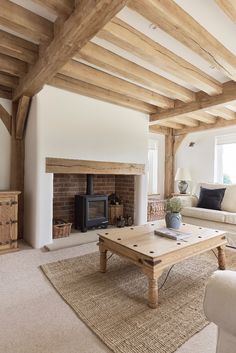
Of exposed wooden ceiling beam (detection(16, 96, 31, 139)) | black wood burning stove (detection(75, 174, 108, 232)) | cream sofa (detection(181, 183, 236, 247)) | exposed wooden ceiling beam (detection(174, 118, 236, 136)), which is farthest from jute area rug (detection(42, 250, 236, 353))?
exposed wooden ceiling beam (detection(174, 118, 236, 136))

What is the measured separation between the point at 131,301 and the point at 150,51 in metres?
2.39

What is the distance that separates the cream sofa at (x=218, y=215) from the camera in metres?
3.38

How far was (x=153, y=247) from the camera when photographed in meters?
2.01

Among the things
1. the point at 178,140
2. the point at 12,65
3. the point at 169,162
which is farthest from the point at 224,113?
the point at 12,65

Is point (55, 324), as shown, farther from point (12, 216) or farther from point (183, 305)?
point (12, 216)

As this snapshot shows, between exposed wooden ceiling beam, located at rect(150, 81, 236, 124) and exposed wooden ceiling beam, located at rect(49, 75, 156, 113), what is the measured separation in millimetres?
279

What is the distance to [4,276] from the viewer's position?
2.30 meters

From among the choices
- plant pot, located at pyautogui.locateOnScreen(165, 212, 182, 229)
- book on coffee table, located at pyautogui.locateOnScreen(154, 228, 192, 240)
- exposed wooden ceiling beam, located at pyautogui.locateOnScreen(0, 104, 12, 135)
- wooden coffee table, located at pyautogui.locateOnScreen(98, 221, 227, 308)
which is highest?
exposed wooden ceiling beam, located at pyautogui.locateOnScreen(0, 104, 12, 135)

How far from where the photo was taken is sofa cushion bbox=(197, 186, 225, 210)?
3881 mm

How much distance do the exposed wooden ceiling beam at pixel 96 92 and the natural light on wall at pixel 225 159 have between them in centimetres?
210

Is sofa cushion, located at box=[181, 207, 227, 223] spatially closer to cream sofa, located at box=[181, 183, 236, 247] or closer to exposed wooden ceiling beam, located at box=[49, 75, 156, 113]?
cream sofa, located at box=[181, 183, 236, 247]

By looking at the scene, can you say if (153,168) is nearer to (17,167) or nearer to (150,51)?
(17,167)

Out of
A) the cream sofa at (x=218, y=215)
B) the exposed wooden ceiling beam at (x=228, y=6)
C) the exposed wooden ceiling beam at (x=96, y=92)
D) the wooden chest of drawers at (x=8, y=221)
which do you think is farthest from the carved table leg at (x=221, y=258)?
the exposed wooden ceiling beam at (x=96, y=92)

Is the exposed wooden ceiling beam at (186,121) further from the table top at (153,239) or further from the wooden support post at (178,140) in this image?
the table top at (153,239)
